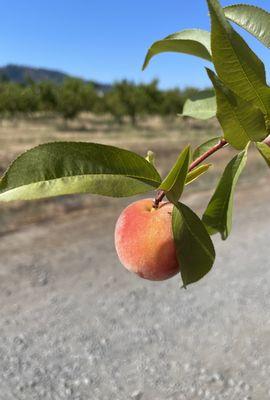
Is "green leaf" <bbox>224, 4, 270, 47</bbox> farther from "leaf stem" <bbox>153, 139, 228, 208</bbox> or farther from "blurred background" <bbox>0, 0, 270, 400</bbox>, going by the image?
"blurred background" <bbox>0, 0, 270, 400</bbox>

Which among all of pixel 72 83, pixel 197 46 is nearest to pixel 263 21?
pixel 197 46

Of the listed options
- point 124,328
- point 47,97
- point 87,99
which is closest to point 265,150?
point 124,328

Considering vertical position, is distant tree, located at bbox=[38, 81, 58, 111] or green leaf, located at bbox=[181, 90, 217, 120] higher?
green leaf, located at bbox=[181, 90, 217, 120]

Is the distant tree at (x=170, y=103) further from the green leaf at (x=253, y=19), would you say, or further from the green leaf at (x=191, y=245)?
the green leaf at (x=191, y=245)

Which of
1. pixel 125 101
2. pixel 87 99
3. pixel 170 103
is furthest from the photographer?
pixel 170 103

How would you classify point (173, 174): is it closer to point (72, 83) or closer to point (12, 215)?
point (12, 215)

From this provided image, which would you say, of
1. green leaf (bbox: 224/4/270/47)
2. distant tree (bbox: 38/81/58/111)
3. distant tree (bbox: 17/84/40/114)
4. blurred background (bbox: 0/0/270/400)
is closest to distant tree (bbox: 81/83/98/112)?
distant tree (bbox: 38/81/58/111)

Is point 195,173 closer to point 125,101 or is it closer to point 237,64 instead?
point 237,64

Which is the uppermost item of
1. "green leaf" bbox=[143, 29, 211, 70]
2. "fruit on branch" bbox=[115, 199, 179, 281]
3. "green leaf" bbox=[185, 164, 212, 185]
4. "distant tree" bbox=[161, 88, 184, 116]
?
"green leaf" bbox=[143, 29, 211, 70]
